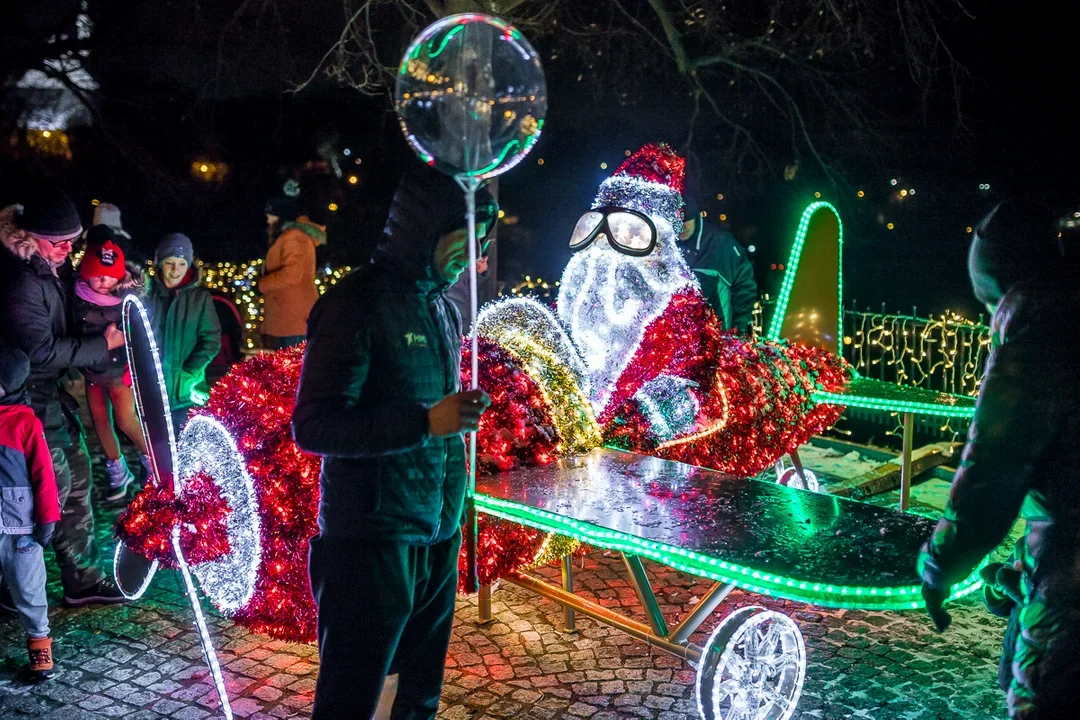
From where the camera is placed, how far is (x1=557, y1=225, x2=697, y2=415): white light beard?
5.26 meters

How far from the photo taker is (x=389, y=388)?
2875 millimetres

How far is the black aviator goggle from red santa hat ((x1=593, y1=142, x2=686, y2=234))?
8cm

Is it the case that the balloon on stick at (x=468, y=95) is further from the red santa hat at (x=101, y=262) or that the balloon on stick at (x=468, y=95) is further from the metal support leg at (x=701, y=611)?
the red santa hat at (x=101, y=262)

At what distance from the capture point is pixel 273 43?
1725 centimetres

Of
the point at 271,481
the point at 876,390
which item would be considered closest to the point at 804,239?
the point at 876,390

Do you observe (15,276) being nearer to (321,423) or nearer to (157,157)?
(321,423)

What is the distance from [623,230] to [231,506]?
8.20 feet

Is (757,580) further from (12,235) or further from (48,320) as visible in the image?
(12,235)

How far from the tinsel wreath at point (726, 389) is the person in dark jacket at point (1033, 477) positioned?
2.69 meters

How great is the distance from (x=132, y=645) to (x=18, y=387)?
1.35 metres

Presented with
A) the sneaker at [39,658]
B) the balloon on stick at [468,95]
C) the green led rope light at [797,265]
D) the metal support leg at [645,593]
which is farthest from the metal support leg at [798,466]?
the sneaker at [39,658]

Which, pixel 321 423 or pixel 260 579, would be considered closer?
pixel 321 423

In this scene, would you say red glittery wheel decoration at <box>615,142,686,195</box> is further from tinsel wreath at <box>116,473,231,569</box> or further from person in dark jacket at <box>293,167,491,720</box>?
tinsel wreath at <box>116,473,231,569</box>

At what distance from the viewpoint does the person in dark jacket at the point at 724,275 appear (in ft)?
27.8
